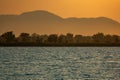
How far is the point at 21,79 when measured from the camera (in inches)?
2562

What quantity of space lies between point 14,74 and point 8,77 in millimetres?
5015

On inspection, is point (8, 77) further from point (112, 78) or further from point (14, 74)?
point (112, 78)

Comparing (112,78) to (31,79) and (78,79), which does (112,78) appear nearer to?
(78,79)

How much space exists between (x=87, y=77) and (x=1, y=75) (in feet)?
42.5

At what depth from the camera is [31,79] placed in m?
65.3

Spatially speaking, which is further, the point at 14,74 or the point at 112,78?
the point at 14,74

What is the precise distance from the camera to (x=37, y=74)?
7250 centimetres

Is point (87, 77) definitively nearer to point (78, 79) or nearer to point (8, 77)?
point (78, 79)

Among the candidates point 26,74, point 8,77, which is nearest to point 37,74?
point 26,74

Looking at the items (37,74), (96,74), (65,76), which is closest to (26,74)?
(37,74)

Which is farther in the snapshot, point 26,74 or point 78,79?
point 26,74

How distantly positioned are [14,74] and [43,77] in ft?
19.9

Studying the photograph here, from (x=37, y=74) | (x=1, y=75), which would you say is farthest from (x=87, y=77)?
(x=1, y=75)

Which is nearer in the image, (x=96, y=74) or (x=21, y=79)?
(x=21, y=79)
